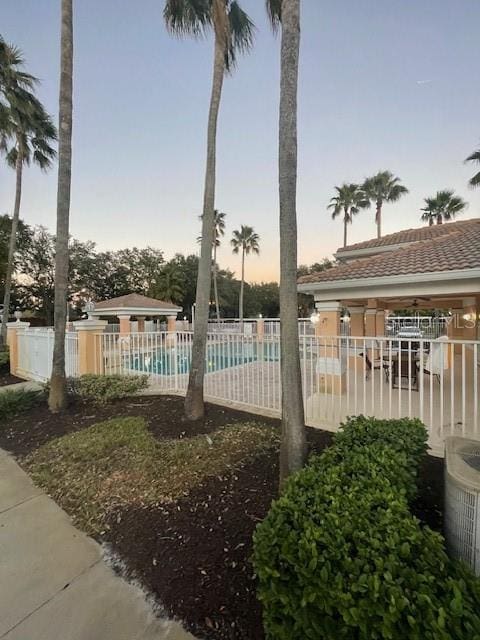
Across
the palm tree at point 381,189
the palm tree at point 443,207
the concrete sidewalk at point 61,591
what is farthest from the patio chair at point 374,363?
the palm tree at point 443,207

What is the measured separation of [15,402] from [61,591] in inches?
202

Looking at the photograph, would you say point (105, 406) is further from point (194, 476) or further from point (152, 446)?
point (194, 476)

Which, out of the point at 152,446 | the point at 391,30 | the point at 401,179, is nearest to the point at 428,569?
the point at 152,446

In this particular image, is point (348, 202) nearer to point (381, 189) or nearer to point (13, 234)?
point (381, 189)

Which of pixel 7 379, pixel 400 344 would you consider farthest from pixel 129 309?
pixel 400 344

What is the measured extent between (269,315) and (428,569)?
41.8m

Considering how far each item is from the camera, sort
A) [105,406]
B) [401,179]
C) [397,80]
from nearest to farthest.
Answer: [105,406]
[397,80]
[401,179]

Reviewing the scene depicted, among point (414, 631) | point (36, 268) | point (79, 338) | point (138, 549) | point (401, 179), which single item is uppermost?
point (401, 179)

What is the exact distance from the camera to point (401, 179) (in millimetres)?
22828

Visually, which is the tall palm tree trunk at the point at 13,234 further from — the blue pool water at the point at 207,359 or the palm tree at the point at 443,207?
the palm tree at the point at 443,207

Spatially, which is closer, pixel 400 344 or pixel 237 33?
pixel 400 344

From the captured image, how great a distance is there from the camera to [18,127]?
12.3 meters

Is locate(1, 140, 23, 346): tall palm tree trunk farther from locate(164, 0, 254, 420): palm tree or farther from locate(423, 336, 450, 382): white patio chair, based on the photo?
locate(423, 336, 450, 382): white patio chair

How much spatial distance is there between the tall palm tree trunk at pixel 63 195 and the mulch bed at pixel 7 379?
17.4ft
